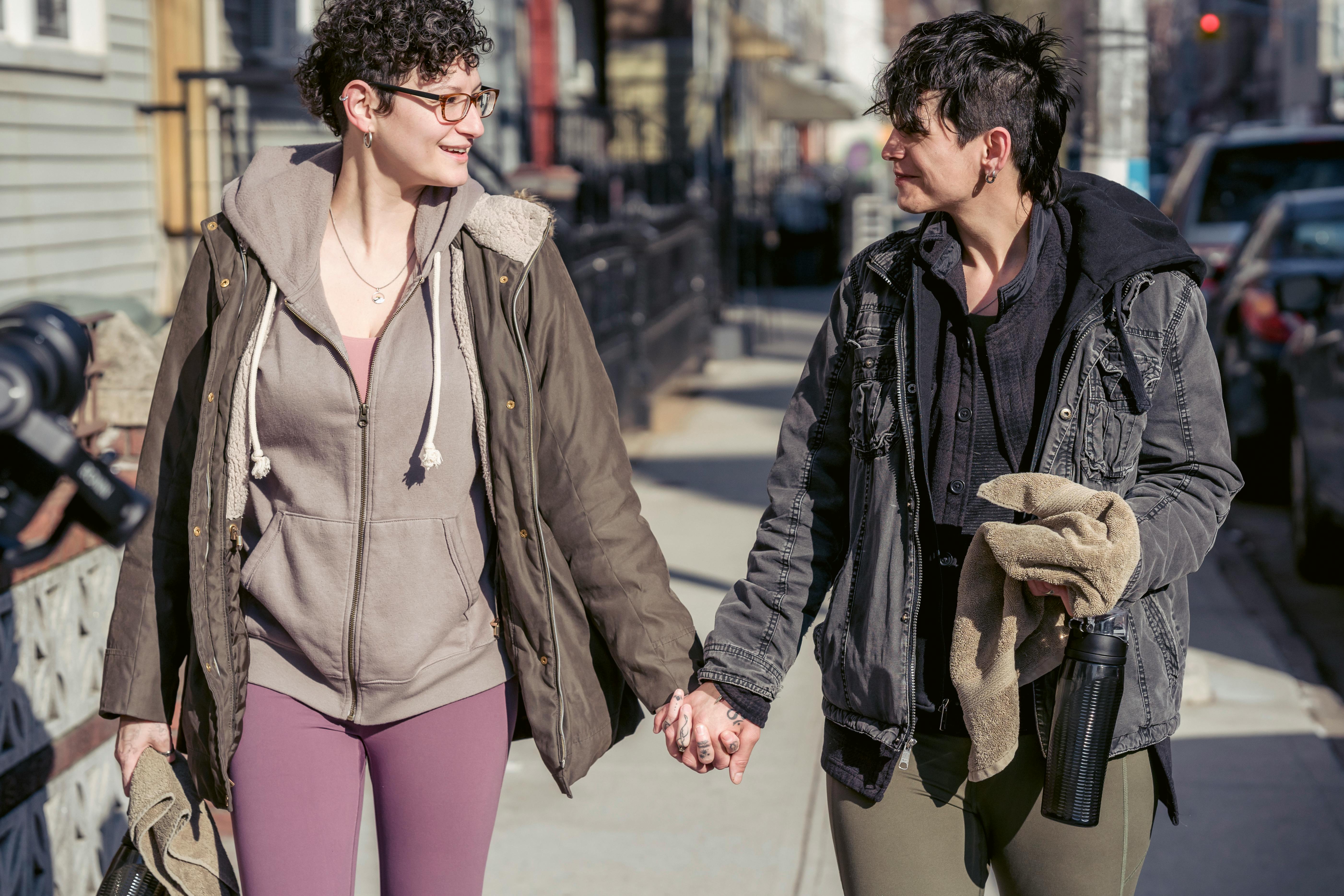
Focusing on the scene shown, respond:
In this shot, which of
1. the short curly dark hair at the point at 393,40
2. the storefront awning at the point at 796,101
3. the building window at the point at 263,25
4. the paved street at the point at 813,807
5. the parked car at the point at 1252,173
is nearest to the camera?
the short curly dark hair at the point at 393,40

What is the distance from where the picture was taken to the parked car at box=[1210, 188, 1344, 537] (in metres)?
8.64

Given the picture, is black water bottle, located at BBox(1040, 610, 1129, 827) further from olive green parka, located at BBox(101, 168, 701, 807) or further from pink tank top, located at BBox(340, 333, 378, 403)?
pink tank top, located at BBox(340, 333, 378, 403)

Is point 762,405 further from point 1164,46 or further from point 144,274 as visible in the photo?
point 1164,46

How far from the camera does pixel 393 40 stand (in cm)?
253

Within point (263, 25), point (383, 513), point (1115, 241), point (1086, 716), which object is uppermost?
point (263, 25)

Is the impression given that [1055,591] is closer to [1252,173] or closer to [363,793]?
[363,793]

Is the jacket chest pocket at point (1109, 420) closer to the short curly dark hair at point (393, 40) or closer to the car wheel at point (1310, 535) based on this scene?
the short curly dark hair at point (393, 40)

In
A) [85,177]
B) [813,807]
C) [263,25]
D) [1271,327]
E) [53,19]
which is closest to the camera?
[813,807]

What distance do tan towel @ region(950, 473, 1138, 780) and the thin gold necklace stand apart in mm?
1052

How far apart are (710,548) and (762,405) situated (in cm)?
476

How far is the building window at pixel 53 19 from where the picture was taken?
893cm

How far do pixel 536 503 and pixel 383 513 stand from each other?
0.81ft

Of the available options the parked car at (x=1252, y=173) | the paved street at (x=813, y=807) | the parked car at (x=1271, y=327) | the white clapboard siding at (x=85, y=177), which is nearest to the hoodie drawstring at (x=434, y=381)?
the paved street at (x=813, y=807)

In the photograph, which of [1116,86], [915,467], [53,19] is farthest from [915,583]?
[53,19]
